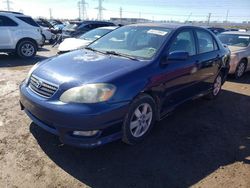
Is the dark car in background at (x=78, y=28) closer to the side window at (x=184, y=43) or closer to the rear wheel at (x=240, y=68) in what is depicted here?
the rear wheel at (x=240, y=68)

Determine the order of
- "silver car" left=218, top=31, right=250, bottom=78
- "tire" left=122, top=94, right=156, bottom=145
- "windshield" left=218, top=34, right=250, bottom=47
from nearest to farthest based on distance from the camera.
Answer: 1. "tire" left=122, top=94, right=156, bottom=145
2. "silver car" left=218, top=31, right=250, bottom=78
3. "windshield" left=218, top=34, right=250, bottom=47

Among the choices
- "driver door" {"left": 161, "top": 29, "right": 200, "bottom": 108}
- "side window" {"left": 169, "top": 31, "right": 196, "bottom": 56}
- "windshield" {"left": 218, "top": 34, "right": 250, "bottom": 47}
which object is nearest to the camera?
"driver door" {"left": 161, "top": 29, "right": 200, "bottom": 108}

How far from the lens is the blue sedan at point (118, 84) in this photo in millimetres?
3256

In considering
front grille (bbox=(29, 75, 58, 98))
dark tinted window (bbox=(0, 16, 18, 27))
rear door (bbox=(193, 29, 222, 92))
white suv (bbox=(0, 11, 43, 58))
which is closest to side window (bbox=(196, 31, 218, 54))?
rear door (bbox=(193, 29, 222, 92))

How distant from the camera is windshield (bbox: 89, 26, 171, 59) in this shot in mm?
4246

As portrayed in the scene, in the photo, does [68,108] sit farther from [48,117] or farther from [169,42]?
[169,42]

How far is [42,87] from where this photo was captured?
141 inches

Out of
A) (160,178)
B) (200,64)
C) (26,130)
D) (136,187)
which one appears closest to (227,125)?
(200,64)

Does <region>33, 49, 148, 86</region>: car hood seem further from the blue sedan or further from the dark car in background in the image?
the dark car in background

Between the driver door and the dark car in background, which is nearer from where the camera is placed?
the driver door

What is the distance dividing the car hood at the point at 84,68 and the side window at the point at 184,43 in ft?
2.62

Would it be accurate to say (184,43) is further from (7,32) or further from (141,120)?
(7,32)

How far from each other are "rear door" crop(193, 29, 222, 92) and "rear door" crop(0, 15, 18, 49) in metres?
8.30

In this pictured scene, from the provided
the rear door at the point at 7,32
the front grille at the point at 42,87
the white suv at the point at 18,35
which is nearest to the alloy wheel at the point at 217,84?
the front grille at the point at 42,87
